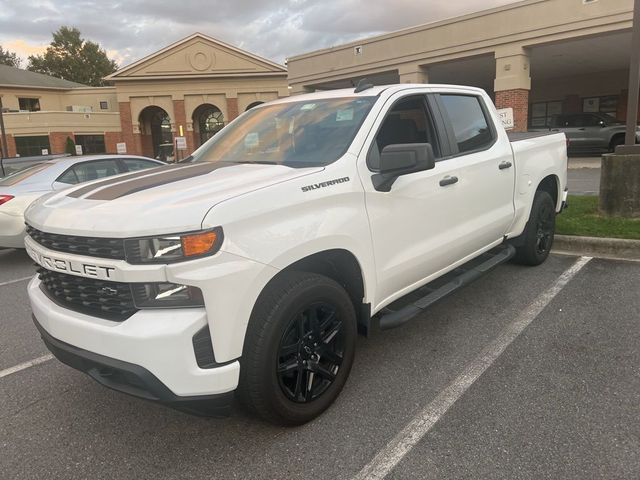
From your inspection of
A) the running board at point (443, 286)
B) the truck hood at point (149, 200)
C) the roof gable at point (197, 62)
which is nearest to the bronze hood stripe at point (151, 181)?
the truck hood at point (149, 200)

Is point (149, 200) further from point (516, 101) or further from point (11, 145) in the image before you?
point (11, 145)

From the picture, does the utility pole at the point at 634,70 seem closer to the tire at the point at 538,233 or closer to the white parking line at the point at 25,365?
the tire at the point at 538,233

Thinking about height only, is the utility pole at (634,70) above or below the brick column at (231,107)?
below

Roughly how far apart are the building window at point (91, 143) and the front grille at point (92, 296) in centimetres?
4350

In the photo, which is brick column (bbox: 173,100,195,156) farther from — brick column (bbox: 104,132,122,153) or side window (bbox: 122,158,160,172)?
side window (bbox: 122,158,160,172)

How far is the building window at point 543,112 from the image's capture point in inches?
1011

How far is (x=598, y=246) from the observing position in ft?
19.8

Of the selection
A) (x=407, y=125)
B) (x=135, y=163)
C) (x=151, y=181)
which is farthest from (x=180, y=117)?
(x=151, y=181)

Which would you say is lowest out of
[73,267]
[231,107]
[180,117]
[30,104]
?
[73,267]

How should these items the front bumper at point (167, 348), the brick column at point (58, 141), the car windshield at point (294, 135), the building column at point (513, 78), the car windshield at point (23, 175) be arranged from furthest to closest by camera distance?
the brick column at point (58, 141)
the building column at point (513, 78)
the car windshield at point (23, 175)
the car windshield at point (294, 135)
the front bumper at point (167, 348)

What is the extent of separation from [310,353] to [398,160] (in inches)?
48.6

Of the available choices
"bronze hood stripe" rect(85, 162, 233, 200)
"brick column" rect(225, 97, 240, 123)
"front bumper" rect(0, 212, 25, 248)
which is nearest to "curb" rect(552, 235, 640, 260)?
"bronze hood stripe" rect(85, 162, 233, 200)

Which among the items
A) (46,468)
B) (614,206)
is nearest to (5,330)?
(46,468)

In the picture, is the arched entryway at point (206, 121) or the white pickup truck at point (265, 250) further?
the arched entryway at point (206, 121)
